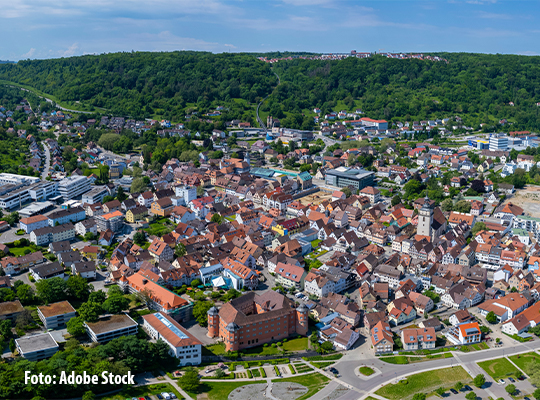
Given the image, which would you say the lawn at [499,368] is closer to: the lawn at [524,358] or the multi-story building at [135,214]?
the lawn at [524,358]

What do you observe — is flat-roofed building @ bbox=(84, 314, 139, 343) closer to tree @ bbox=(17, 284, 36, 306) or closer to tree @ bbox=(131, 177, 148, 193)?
tree @ bbox=(17, 284, 36, 306)

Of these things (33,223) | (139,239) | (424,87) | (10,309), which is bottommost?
(10,309)

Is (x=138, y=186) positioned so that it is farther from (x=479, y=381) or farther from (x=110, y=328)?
(x=479, y=381)

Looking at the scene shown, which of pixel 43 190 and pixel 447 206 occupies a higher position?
pixel 43 190

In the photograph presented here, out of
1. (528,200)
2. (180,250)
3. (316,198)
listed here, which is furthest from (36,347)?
(528,200)

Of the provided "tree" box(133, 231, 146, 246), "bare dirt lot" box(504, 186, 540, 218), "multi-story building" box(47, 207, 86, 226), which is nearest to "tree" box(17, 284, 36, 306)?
"tree" box(133, 231, 146, 246)

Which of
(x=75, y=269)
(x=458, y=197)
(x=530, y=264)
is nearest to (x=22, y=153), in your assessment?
(x=75, y=269)

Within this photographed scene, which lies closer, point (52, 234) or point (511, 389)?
point (511, 389)
